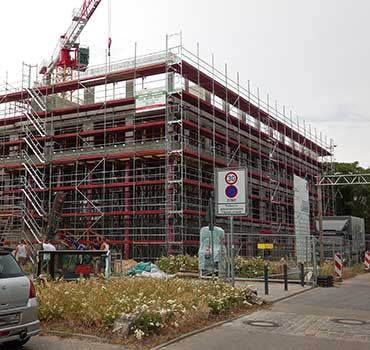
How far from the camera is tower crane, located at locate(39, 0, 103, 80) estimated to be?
45.5 metres

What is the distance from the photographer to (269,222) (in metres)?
38.5

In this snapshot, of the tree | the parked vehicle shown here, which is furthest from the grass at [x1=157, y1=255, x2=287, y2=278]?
the tree

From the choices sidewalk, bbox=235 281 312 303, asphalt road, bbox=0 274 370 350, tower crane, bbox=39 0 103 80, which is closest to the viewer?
asphalt road, bbox=0 274 370 350

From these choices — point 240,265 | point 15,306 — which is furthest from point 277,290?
point 15,306

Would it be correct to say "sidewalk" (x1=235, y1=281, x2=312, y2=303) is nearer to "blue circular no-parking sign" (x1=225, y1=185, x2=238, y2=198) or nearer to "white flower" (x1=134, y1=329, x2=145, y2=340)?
"blue circular no-parking sign" (x1=225, y1=185, x2=238, y2=198)

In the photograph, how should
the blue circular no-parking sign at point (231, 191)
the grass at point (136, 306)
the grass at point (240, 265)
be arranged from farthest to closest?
the grass at point (240, 265)
the blue circular no-parking sign at point (231, 191)
the grass at point (136, 306)

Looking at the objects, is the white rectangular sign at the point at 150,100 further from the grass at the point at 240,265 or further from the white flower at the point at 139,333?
the white flower at the point at 139,333

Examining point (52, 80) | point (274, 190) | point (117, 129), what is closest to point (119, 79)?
point (117, 129)

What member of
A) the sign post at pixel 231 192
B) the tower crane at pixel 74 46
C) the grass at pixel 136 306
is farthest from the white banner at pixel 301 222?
the tower crane at pixel 74 46

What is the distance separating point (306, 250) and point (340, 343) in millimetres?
11103

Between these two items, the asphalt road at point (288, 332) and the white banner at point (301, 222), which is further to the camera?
the white banner at point (301, 222)

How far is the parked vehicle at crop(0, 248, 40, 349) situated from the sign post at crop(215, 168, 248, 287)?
6.37 m

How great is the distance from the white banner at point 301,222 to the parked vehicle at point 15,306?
13.1 meters

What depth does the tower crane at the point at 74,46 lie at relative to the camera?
4550 centimetres
